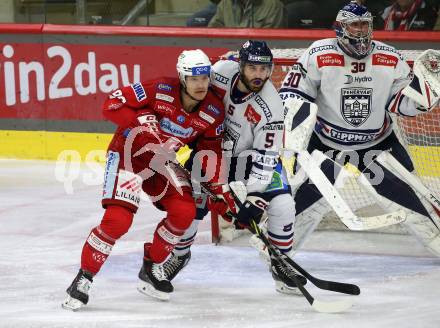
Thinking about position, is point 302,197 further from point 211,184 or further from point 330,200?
point 211,184

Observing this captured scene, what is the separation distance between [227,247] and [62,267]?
91 cm

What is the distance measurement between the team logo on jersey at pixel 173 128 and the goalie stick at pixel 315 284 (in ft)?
0.50

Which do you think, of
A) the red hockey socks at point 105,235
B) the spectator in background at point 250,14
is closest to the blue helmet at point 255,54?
the red hockey socks at point 105,235

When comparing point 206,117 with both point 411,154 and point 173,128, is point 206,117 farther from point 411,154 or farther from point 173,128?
point 411,154

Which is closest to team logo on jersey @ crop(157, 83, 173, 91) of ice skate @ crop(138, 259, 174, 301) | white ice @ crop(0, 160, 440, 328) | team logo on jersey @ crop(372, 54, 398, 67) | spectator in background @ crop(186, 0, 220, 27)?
ice skate @ crop(138, 259, 174, 301)

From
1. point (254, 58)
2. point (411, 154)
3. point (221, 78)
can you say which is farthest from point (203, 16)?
point (254, 58)

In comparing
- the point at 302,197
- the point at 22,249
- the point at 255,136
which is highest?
the point at 255,136

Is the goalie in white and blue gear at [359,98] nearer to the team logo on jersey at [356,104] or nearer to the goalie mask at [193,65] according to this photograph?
the team logo on jersey at [356,104]

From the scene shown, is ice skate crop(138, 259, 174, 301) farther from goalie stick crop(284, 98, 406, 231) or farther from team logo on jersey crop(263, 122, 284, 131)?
goalie stick crop(284, 98, 406, 231)

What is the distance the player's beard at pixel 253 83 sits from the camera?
4536 millimetres

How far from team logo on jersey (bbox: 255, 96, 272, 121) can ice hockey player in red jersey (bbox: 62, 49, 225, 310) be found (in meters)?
A: 0.15

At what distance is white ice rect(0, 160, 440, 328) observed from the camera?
4.35 metres

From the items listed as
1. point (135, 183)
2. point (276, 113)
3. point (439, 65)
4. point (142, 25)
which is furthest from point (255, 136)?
point (142, 25)

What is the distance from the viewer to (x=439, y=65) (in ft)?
17.2
